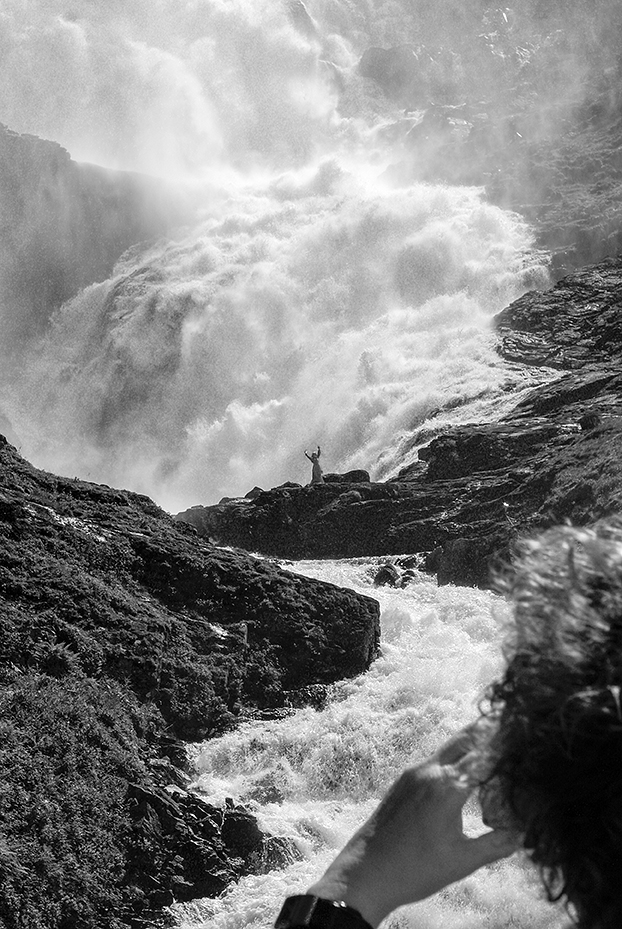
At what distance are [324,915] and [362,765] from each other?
9554 millimetres

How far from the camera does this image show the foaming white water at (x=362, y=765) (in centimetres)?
742

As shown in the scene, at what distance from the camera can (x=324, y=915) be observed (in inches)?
50.9

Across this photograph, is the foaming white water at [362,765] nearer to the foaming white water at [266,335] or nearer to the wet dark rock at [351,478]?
the wet dark rock at [351,478]

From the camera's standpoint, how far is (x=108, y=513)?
12.3 metres

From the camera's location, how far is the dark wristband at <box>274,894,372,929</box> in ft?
4.23

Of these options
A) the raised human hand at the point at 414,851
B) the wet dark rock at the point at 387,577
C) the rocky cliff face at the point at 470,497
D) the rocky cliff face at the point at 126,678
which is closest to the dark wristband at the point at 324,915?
the raised human hand at the point at 414,851

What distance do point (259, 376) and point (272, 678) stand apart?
127 ft

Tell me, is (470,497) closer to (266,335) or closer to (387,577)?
(387,577)

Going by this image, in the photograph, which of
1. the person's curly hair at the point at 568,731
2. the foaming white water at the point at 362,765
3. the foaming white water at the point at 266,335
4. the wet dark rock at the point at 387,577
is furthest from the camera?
the foaming white water at the point at 266,335

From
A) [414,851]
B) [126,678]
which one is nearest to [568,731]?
[414,851]

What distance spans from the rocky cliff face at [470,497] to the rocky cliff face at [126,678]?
771 centimetres

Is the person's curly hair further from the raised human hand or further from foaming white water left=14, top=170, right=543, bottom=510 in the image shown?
foaming white water left=14, top=170, right=543, bottom=510

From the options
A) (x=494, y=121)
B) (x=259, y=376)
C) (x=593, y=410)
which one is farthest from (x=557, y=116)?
(x=593, y=410)

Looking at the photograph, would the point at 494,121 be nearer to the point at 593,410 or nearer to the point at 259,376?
the point at 259,376
